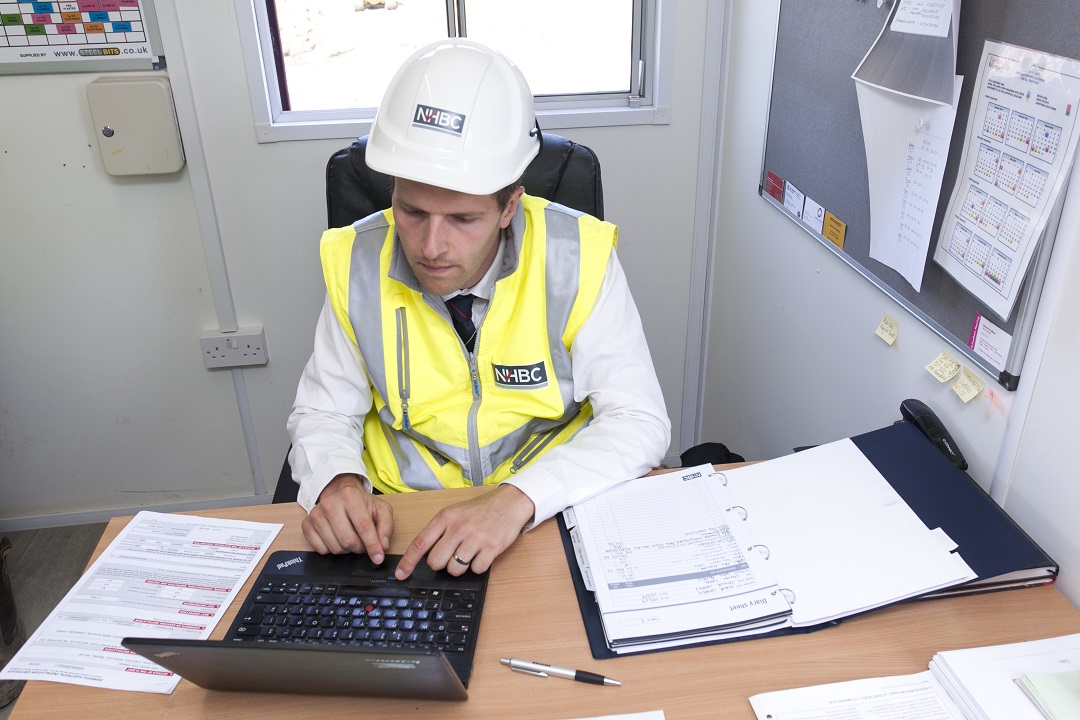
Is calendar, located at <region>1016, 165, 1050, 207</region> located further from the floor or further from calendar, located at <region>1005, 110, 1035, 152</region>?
the floor

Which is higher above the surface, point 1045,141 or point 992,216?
point 1045,141

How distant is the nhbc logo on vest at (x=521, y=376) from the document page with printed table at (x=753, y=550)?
28 cm

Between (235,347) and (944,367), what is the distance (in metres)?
1.78

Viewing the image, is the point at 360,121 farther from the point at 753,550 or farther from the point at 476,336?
the point at 753,550

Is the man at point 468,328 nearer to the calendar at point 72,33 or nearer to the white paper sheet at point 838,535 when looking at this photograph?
the white paper sheet at point 838,535

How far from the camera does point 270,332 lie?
227 centimetres

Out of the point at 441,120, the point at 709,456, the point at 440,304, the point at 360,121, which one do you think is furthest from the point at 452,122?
the point at 360,121

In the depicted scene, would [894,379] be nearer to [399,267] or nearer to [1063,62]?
[1063,62]

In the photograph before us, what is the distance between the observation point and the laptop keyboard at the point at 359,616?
922mm

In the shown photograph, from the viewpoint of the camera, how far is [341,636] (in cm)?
92

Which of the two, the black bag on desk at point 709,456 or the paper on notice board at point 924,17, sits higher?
the paper on notice board at point 924,17

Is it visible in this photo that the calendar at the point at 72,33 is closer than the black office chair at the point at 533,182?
No

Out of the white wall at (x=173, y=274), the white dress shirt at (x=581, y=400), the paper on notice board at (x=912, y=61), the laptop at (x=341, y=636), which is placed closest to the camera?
the laptop at (x=341, y=636)

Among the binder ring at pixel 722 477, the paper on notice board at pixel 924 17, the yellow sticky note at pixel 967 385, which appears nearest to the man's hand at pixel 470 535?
the binder ring at pixel 722 477
